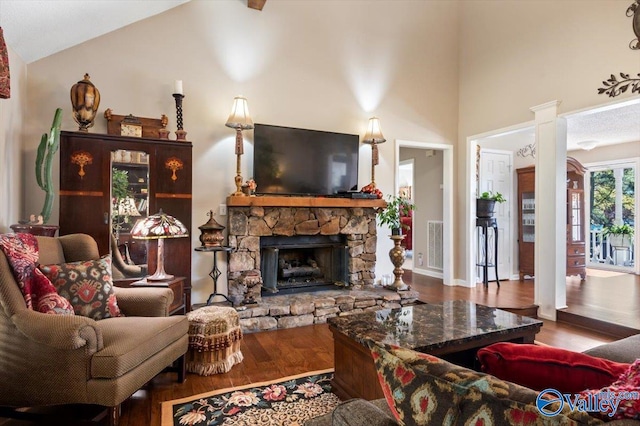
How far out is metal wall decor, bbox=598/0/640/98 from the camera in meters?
3.32

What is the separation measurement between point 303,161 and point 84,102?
7.59ft

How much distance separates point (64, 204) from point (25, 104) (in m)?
1.11

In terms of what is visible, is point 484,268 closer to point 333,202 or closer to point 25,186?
point 333,202

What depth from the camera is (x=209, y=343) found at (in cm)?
250

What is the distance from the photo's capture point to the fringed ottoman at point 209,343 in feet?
8.18

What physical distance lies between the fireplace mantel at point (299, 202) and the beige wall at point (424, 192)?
6.49 ft

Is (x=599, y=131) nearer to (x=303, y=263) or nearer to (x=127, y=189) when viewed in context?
(x=303, y=263)

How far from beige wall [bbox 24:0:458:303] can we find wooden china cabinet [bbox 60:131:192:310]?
0.43 metres

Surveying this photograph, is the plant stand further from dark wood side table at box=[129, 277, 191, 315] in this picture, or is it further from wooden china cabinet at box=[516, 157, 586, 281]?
wooden china cabinet at box=[516, 157, 586, 281]

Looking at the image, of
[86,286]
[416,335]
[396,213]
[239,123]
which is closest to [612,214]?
[396,213]

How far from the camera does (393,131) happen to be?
5141 millimetres

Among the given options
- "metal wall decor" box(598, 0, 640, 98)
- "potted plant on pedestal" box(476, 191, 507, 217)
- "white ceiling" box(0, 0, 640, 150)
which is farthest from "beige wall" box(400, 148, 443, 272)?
"metal wall decor" box(598, 0, 640, 98)

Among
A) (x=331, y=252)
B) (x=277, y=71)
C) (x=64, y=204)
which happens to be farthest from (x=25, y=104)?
(x=331, y=252)

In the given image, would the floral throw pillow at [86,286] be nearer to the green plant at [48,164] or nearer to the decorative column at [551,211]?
the green plant at [48,164]
